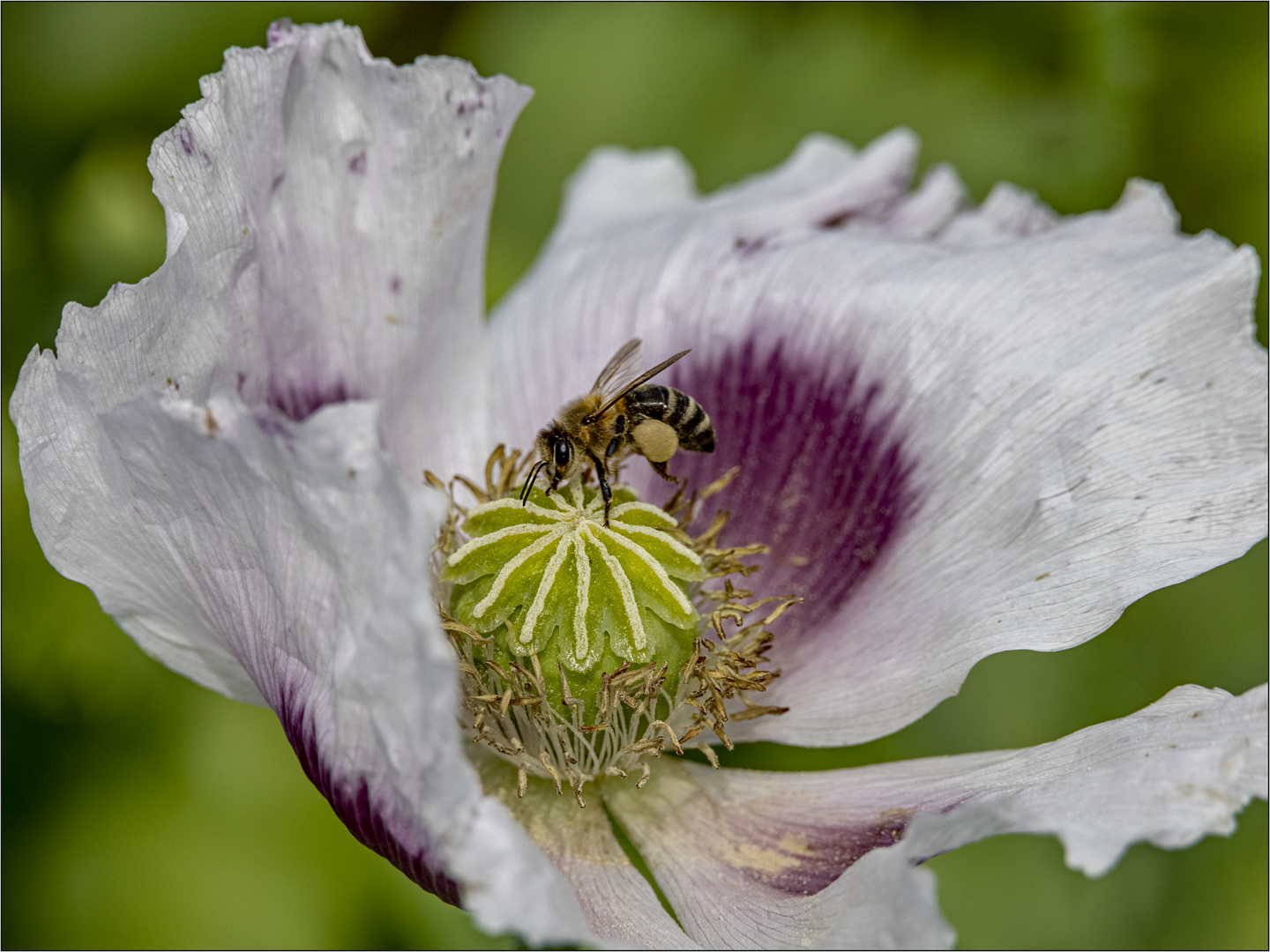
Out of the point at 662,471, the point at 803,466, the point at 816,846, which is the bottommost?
the point at 816,846

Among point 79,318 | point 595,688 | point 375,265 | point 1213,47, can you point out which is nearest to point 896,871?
point 595,688

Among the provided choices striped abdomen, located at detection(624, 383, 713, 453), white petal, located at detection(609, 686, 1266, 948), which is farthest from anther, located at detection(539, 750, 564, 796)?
striped abdomen, located at detection(624, 383, 713, 453)

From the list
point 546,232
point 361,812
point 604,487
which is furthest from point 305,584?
point 546,232

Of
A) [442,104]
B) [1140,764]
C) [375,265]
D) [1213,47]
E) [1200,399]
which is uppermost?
[442,104]

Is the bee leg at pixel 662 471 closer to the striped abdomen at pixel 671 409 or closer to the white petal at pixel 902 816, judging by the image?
the striped abdomen at pixel 671 409

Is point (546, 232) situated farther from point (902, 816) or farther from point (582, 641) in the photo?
point (902, 816)

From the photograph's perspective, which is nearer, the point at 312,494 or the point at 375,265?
the point at 312,494

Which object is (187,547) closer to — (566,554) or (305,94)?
(566,554)
